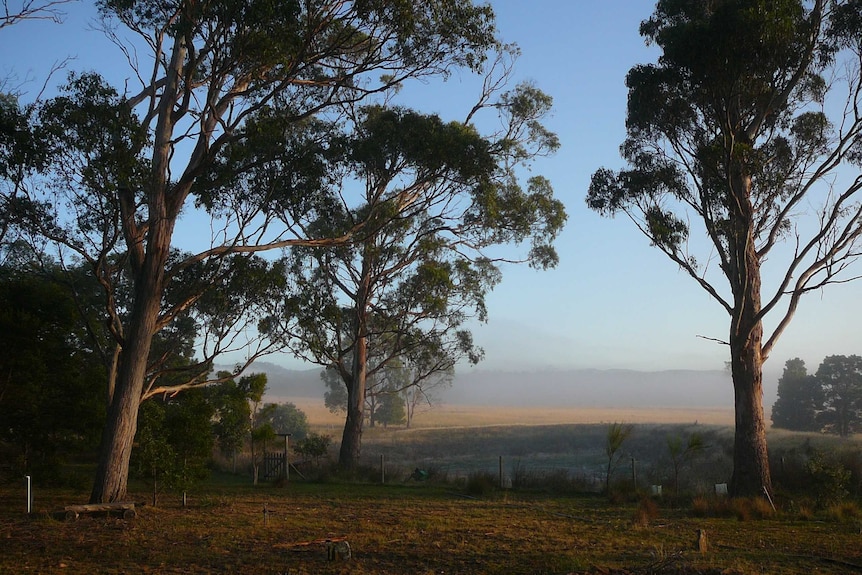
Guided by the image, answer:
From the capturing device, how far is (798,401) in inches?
1900

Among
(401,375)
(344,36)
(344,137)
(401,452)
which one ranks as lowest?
(401,452)

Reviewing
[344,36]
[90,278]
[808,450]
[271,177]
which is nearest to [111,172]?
[271,177]

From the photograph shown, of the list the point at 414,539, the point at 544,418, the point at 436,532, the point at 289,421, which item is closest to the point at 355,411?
the point at 436,532

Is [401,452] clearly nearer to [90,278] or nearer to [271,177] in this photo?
[90,278]

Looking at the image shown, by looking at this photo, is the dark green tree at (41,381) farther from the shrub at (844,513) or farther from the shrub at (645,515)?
the shrub at (844,513)

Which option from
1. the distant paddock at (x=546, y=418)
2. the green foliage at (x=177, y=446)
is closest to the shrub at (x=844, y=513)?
the green foliage at (x=177, y=446)

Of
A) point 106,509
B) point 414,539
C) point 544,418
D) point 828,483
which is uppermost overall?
point 828,483

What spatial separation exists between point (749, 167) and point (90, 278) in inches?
943

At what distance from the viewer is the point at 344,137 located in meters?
17.1

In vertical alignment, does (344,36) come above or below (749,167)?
above

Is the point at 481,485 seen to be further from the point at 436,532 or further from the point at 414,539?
the point at 414,539

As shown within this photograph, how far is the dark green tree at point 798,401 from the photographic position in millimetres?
46656

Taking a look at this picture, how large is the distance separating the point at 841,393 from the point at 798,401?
396 centimetres

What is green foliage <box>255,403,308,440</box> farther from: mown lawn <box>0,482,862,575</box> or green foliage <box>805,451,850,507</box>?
green foliage <box>805,451,850,507</box>
